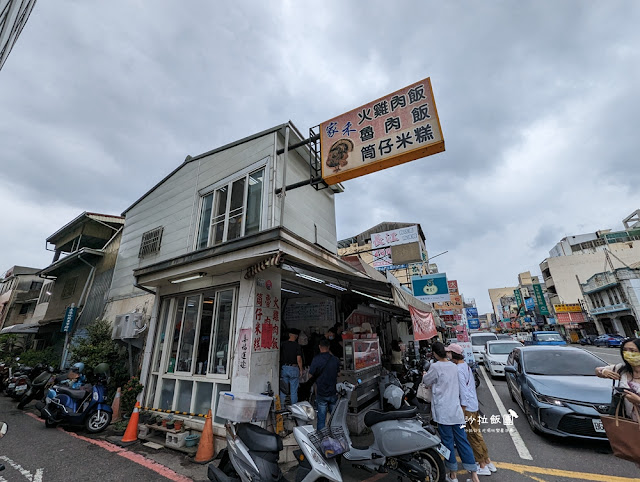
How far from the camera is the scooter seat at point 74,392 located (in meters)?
6.79

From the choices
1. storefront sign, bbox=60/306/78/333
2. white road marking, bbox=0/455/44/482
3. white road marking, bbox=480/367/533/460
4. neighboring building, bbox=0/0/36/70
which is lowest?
white road marking, bbox=0/455/44/482

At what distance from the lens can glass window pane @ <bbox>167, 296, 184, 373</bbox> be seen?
281 inches

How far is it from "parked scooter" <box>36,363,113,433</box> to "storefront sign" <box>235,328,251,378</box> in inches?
173

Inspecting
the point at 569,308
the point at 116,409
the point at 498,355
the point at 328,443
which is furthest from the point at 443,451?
the point at 569,308

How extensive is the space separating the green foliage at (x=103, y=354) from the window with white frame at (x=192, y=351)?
269cm

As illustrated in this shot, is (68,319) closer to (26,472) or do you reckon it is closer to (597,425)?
(26,472)

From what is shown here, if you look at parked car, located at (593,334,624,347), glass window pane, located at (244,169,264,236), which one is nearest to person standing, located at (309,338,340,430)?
glass window pane, located at (244,169,264,236)

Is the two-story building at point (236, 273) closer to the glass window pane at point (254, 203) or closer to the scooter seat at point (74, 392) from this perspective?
the glass window pane at point (254, 203)

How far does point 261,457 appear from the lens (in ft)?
11.5

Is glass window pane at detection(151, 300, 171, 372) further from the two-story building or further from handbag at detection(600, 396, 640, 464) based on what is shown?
handbag at detection(600, 396, 640, 464)

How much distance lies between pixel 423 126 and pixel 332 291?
542 centimetres

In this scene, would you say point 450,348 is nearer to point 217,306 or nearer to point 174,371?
point 217,306

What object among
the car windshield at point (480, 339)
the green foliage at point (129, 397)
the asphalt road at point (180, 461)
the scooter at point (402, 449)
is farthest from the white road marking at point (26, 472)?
the car windshield at point (480, 339)

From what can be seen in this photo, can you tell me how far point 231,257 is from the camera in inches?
232
